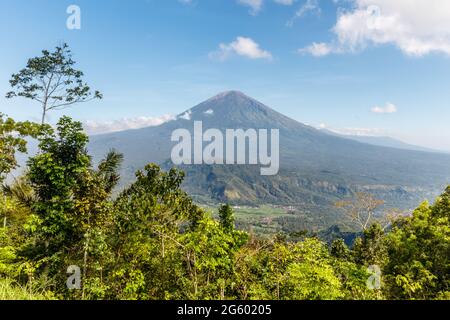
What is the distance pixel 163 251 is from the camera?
11836 mm

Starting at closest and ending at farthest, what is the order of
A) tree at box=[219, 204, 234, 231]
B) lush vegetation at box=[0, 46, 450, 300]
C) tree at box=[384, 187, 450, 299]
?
lush vegetation at box=[0, 46, 450, 300]
tree at box=[384, 187, 450, 299]
tree at box=[219, 204, 234, 231]

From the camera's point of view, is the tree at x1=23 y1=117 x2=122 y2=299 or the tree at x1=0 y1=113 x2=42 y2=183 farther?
the tree at x1=0 y1=113 x2=42 y2=183

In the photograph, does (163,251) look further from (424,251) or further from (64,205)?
(424,251)

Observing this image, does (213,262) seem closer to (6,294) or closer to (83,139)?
(6,294)

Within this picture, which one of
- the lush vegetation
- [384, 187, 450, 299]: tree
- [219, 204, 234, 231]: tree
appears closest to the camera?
the lush vegetation

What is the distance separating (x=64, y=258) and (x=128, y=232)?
8.35 ft

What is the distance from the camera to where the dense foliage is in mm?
8836

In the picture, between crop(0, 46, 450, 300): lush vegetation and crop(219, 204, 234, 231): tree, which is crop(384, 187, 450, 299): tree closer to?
crop(0, 46, 450, 300): lush vegetation

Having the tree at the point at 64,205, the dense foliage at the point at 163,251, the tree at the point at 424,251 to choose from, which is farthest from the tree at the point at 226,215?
the tree at the point at 424,251

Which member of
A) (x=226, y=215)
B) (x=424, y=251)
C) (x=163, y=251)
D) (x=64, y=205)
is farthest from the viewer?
(x=226, y=215)

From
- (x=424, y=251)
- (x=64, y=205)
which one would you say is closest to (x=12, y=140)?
(x=64, y=205)

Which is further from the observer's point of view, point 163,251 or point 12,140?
point 12,140

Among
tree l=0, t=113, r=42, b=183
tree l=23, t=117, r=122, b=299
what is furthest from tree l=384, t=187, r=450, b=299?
tree l=0, t=113, r=42, b=183
